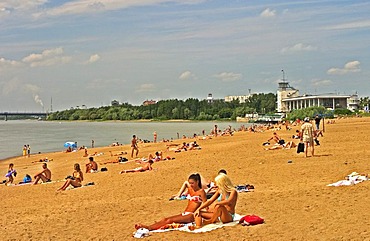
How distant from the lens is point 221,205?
9055 millimetres

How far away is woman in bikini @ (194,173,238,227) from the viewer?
9.04 m

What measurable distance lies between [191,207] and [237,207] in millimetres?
1398

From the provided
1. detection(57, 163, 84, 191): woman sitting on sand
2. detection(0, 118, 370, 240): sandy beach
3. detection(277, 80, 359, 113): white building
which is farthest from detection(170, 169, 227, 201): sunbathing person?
detection(277, 80, 359, 113): white building

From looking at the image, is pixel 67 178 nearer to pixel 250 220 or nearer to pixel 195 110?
pixel 250 220

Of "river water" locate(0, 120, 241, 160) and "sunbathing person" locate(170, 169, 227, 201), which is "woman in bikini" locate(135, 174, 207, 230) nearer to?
"sunbathing person" locate(170, 169, 227, 201)

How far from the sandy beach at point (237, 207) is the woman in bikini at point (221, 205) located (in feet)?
1.03

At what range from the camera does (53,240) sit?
31.4 ft

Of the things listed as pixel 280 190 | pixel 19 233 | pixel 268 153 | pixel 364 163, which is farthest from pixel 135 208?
pixel 268 153

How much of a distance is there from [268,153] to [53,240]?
13.7m

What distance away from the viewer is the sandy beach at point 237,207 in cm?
864

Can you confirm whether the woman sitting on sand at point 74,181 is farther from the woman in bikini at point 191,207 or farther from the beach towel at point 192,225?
the beach towel at point 192,225

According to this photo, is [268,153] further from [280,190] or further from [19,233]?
[19,233]

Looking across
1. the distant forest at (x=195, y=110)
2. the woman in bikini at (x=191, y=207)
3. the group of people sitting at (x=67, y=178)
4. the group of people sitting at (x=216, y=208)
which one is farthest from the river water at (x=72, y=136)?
the distant forest at (x=195, y=110)

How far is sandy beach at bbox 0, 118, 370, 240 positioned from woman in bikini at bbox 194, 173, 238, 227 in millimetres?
315
